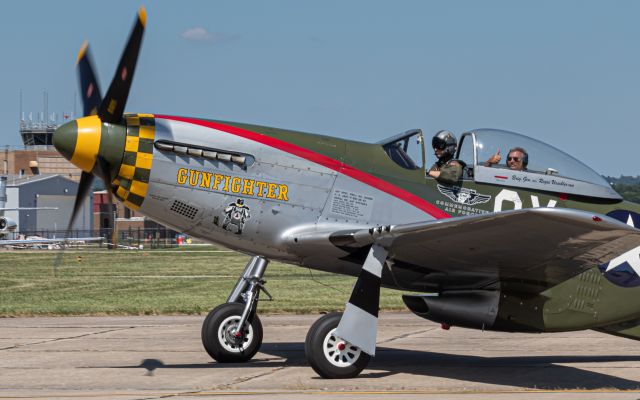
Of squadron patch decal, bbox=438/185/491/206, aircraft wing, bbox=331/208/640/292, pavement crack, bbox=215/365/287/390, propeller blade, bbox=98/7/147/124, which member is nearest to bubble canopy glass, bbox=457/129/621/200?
squadron patch decal, bbox=438/185/491/206

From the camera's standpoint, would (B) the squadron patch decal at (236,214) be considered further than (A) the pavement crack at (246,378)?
Yes

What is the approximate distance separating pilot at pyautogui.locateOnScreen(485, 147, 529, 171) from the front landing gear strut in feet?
9.41

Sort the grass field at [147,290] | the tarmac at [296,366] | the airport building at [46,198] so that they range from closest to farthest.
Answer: the tarmac at [296,366] < the grass field at [147,290] < the airport building at [46,198]

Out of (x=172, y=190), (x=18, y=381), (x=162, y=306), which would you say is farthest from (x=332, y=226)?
(x=162, y=306)

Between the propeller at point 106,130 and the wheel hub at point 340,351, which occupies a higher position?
the propeller at point 106,130

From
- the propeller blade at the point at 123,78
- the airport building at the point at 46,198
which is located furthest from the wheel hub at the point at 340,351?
the airport building at the point at 46,198

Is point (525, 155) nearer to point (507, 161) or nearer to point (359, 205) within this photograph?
point (507, 161)

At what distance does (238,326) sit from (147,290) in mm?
14699

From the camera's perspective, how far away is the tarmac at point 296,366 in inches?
382

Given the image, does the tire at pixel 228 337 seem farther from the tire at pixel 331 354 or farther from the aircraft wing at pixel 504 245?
the aircraft wing at pixel 504 245

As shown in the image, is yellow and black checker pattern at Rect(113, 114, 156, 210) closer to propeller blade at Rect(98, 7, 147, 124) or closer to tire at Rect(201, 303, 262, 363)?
propeller blade at Rect(98, 7, 147, 124)

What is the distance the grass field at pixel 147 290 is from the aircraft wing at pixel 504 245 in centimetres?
180

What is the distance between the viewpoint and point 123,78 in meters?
10.5

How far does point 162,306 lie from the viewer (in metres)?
20.6
